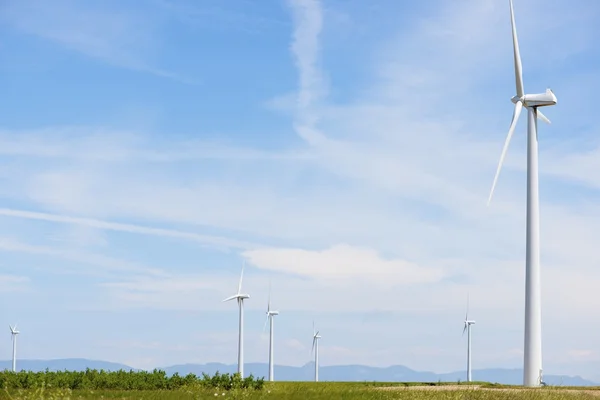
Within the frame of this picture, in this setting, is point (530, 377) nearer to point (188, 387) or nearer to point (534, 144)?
point (534, 144)

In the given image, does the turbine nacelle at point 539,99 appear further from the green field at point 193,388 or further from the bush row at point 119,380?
the bush row at point 119,380

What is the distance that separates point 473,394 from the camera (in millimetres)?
38000

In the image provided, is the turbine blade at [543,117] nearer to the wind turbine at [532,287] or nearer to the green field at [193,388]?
the wind turbine at [532,287]

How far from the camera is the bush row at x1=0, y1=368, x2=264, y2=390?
42.3 meters

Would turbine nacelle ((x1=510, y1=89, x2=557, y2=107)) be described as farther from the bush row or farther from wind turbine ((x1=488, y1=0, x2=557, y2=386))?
the bush row

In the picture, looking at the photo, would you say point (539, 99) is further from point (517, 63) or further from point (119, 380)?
point (119, 380)

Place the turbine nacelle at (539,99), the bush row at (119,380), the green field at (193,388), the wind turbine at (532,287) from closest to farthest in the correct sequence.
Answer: the green field at (193,388) → the bush row at (119,380) → the wind turbine at (532,287) → the turbine nacelle at (539,99)

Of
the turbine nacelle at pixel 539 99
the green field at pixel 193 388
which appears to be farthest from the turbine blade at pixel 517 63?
the green field at pixel 193 388

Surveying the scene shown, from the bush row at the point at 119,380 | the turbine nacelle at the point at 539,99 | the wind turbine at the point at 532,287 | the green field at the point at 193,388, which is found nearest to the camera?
the green field at the point at 193,388

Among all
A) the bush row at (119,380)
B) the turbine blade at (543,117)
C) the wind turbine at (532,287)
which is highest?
the turbine blade at (543,117)

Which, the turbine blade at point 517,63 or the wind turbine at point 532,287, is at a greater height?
the turbine blade at point 517,63

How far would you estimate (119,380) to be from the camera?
44188 millimetres

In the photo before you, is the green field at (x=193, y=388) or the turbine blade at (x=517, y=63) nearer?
the green field at (x=193, y=388)

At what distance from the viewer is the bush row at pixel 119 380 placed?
42.3 metres
